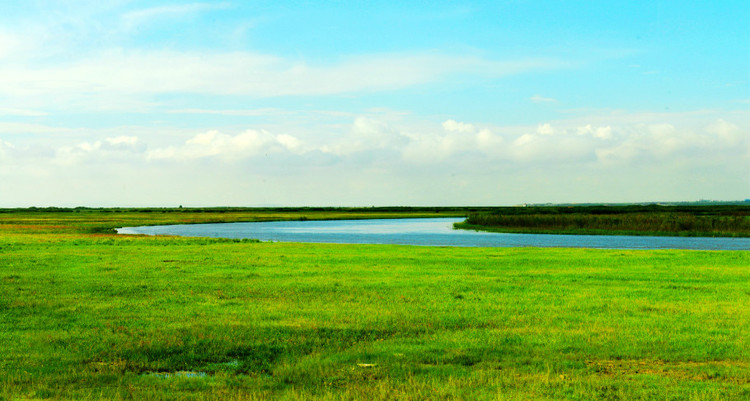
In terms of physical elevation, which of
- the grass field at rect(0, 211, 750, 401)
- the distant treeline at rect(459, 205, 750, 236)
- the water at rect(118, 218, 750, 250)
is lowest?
the water at rect(118, 218, 750, 250)

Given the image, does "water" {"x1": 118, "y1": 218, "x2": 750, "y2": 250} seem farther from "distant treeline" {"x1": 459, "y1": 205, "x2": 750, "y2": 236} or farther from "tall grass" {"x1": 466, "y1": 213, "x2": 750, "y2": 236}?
"tall grass" {"x1": 466, "y1": 213, "x2": 750, "y2": 236}

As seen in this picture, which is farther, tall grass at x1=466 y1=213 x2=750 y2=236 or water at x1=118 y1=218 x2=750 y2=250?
tall grass at x1=466 y1=213 x2=750 y2=236

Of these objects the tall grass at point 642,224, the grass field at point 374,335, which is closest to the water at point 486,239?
the tall grass at point 642,224

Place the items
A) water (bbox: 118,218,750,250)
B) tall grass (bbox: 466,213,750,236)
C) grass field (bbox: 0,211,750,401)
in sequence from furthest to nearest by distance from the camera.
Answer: tall grass (bbox: 466,213,750,236) → water (bbox: 118,218,750,250) → grass field (bbox: 0,211,750,401)

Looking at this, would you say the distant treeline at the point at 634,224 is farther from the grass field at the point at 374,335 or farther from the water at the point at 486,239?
the grass field at the point at 374,335

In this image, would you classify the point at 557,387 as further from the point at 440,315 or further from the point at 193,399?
the point at 440,315

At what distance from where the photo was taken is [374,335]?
1525 cm

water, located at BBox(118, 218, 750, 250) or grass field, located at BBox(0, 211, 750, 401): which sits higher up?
grass field, located at BBox(0, 211, 750, 401)

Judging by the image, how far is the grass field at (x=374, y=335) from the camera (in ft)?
36.1

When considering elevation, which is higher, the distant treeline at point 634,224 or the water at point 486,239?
the distant treeline at point 634,224

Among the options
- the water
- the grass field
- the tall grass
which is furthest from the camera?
the tall grass

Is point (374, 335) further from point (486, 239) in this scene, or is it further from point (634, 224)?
point (634, 224)

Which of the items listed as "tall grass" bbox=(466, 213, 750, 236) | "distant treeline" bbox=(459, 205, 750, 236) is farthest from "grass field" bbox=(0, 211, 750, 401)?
"tall grass" bbox=(466, 213, 750, 236)

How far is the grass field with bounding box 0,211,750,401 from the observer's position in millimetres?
11000
